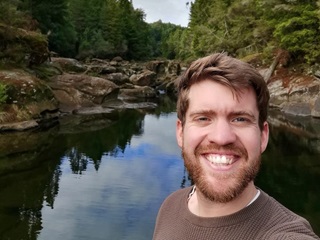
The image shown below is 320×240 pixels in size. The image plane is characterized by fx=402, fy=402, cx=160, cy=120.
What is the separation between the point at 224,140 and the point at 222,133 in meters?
0.04

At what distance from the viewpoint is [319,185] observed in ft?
45.8

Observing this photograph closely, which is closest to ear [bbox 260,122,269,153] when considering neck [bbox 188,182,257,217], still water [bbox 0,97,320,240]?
neck [bbox 188,182,257,217]

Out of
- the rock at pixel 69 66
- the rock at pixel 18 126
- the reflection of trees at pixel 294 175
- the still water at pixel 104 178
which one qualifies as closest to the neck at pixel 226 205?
the still water at pixel 104 178

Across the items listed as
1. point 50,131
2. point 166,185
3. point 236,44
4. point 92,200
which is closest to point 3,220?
point 92,200

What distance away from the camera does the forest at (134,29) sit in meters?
29.9

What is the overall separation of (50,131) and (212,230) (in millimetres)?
21038

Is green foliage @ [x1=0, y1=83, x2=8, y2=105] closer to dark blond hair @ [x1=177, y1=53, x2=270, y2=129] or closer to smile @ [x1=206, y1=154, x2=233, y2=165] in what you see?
dark blond hair @ [x1=177, y1=53, x2=270, y2=129]

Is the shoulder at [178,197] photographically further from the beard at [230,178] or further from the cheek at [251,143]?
the cheek at [251,143]

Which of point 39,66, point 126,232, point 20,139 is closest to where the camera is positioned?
point 126,232

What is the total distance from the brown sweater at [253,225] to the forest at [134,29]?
23.2 ft

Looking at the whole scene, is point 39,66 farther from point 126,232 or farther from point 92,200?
point 126,232

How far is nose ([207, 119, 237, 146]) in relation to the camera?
2.22 meters

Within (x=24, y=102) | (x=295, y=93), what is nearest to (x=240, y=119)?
(x=24, y=102)

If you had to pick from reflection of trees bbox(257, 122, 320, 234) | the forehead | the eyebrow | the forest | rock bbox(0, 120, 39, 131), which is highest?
the forest
